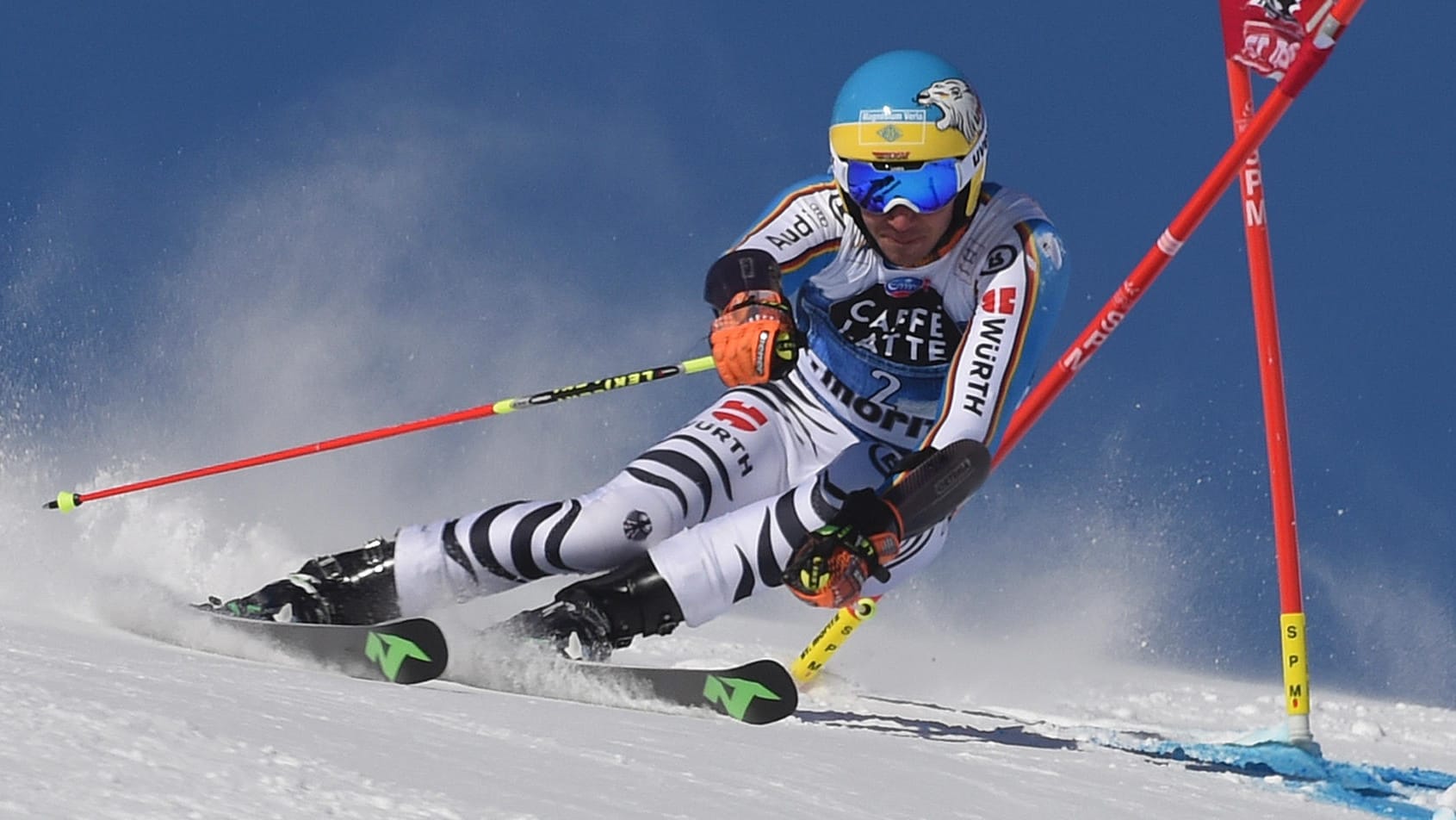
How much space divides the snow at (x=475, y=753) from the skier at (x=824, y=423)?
0.81ft

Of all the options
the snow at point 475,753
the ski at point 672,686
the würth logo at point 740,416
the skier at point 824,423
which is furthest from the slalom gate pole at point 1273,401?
the ski at point 672,686

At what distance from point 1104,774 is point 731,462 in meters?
1.25

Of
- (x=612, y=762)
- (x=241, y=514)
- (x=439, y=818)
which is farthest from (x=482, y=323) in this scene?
(x=439, y=818)

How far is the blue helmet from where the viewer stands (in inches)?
161

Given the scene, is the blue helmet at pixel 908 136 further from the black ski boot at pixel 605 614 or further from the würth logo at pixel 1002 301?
the black ski boot at pixel 605 614

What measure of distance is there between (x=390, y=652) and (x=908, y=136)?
167 centimetres

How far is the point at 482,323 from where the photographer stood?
8.51 metres

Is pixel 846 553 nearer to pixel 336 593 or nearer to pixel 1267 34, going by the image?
pixel 336 593

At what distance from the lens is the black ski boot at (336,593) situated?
394cm

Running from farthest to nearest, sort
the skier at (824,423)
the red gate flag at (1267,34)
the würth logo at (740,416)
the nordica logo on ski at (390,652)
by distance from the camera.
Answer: the red gate flag at (1267,34) → the würth logo at (740,416) → the skier at (824,423) → the nordica logo on ski at (390,652)

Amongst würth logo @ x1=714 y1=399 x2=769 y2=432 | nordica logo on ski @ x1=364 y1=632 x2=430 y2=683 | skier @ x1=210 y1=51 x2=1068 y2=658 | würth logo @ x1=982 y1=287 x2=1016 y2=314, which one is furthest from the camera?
würth logo @ x1=714 y1=399 x2=769 y2=432

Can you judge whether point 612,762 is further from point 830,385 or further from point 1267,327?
point 1267,327

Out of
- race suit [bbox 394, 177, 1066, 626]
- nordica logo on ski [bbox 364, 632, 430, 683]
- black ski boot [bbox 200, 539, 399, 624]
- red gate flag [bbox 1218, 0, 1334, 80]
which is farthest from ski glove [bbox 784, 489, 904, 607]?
red gate flag [bbox 1218, 0, 1334, 80]

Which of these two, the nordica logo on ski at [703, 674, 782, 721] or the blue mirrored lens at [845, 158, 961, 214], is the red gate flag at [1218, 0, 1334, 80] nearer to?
the blue mirrored lens at [845, 158, 961, 214]
